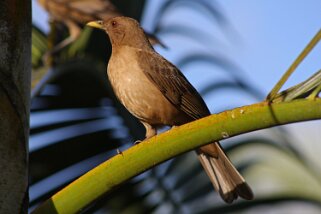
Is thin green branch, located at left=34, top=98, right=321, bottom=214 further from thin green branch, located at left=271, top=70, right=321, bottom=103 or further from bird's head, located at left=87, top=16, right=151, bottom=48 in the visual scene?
bird's head, located at left=87, top=16, right=151, bottom=48

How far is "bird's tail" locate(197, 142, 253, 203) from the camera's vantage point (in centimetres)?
305

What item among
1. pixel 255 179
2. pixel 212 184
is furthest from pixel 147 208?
pixel 255 179

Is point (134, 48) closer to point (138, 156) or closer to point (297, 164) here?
point (297, 164)

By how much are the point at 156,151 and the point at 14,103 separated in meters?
0.43

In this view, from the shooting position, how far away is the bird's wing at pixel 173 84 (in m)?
3.69

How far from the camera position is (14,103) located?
201cm

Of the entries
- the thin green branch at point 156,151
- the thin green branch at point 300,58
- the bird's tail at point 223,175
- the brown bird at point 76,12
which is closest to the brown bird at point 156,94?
the bird's tail at point 223,175

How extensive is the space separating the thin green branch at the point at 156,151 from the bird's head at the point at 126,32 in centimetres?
212

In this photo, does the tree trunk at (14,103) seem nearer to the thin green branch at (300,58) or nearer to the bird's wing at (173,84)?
the thin green branch at (300,58)

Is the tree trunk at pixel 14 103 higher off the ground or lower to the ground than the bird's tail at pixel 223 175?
higher

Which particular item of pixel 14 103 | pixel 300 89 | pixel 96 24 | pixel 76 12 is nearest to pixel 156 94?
pixel 96 24

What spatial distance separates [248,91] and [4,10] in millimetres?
1466

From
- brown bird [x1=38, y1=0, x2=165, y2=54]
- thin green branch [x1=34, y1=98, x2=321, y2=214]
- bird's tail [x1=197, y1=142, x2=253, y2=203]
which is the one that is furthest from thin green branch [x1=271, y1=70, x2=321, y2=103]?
brown bird [x1=38, y1=0, x2=165, y2=54]

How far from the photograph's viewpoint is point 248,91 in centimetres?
327
